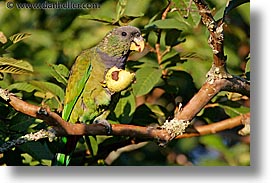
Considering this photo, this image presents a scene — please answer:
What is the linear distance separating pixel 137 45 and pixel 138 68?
9 cm

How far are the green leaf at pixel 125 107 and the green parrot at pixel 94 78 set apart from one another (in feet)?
0.15

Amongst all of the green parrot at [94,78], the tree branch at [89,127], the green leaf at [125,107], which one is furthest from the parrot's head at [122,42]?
the tree branch at [89,127]

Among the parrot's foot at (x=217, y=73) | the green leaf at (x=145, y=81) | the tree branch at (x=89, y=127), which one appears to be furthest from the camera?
the green leaf at (x=145, y=81)

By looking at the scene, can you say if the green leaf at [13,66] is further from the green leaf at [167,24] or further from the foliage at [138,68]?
the green leaf at [167,24]

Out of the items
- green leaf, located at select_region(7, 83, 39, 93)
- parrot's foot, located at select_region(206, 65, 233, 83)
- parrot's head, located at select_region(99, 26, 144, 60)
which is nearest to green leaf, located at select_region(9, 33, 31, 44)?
green leaf, located at select_region(7, 83, 39, 93)

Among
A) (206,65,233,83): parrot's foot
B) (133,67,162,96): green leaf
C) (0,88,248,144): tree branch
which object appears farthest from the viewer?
(133,67,162,96): green leaf

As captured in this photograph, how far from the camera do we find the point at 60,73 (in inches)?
75.1

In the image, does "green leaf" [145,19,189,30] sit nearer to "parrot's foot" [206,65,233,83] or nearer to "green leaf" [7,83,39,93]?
"parrot's foot" [206,65,233,83]

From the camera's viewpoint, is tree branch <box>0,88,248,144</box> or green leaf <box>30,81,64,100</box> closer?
tree branch <box>0,88,248,144</box>

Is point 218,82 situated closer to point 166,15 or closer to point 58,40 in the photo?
point 166,15

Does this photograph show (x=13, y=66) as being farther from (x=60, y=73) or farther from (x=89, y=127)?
(x=89, y=127)

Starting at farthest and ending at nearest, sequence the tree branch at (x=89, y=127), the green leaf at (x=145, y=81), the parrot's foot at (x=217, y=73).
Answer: the green leaf at (x=145, y=81) → the parrot's foot at (x=217, y=73) → the tree branch at (x=89, y=127)

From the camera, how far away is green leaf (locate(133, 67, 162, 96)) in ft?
6.21

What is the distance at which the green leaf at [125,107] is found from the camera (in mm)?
1920
